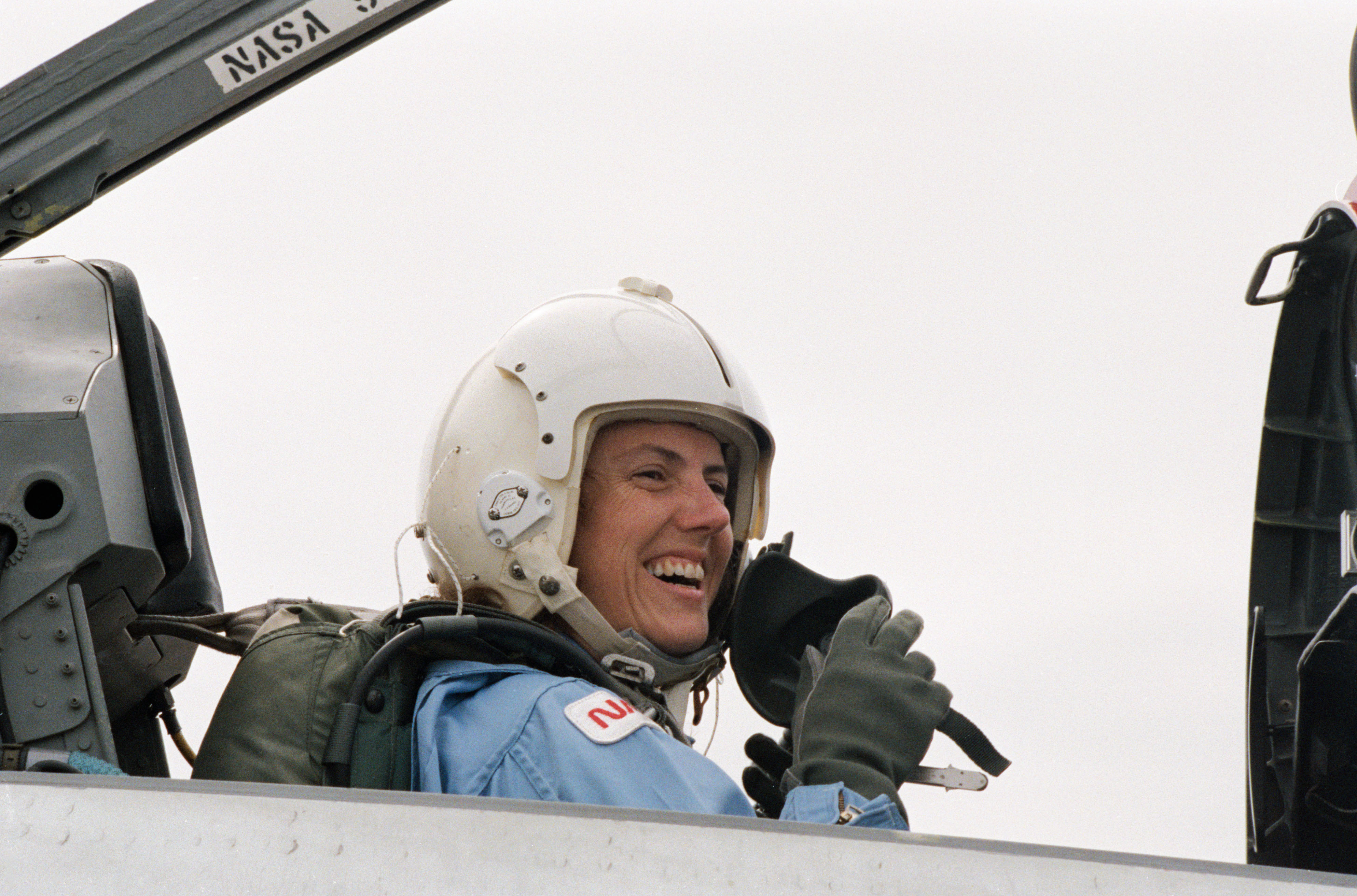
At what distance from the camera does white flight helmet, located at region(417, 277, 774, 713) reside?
2.43m

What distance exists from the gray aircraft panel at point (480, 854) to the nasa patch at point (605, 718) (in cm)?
74

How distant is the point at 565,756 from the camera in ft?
6.15

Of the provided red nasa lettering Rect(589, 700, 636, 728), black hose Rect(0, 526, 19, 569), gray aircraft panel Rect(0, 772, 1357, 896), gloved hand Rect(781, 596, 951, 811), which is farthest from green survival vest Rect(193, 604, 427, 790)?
gray aircraft panel Rect(0, 772, 1357, 896)

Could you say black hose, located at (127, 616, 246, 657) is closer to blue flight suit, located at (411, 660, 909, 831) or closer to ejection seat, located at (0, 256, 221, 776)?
ejection seat, located at (0, 256, 221, 776)

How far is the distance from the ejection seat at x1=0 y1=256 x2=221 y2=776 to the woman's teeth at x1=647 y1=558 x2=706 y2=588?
769 mm

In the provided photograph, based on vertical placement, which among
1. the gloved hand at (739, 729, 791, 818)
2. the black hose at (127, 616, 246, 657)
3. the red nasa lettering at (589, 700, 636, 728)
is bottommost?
the gloved hand at (739, 729, 791, 818)

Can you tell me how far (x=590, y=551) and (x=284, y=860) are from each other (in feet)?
4.73

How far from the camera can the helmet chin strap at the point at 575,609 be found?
242 cm

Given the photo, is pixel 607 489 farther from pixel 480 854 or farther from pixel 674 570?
pixel 480 854

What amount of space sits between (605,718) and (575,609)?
0.52 metres

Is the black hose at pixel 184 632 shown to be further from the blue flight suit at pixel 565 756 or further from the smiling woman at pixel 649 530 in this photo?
the smiling woman at pixel 649 530

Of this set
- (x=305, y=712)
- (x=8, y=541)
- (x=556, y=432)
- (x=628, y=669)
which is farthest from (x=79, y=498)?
(x=628, y=669)

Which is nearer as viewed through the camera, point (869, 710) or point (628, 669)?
point (869, 710)

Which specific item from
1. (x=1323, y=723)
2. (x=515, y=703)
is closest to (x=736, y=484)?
(x=515, y=703)
